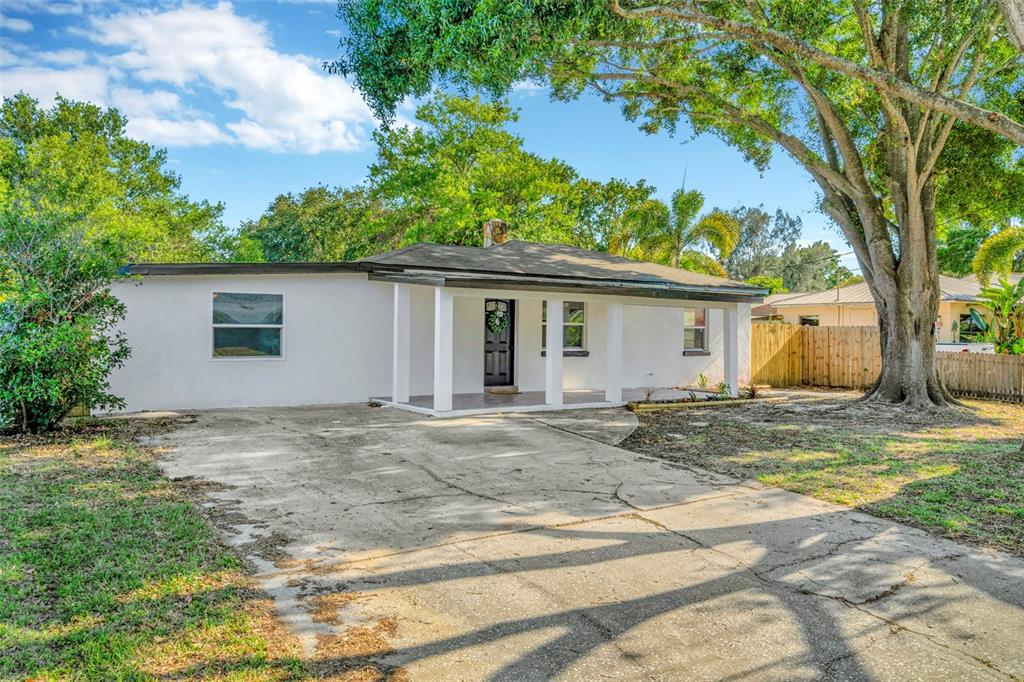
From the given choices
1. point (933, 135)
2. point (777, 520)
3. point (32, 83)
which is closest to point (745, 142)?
point (933, 135)

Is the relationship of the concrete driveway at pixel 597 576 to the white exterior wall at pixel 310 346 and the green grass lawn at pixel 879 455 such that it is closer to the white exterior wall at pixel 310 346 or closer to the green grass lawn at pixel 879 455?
the green grass lawn at pixel 879 455

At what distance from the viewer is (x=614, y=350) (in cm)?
1259

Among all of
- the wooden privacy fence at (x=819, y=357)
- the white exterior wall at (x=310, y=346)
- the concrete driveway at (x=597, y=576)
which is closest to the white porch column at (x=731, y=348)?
the white exterior wall at (x=310, y=346)

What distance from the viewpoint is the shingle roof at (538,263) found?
11617 millimetres

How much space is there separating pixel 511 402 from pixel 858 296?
20.7 meters

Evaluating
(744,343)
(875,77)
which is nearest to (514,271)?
(875,77)

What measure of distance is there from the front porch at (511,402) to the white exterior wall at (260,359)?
1043mm

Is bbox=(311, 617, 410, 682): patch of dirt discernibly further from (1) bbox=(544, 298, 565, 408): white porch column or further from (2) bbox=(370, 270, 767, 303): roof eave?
(1) bbox=(544, 298, 565, 408): white porch column

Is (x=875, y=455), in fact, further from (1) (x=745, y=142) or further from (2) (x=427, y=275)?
(1) (x=745, y=142)

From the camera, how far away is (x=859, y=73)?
26.9 ft

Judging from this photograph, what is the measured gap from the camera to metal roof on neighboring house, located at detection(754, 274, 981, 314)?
78.8 ft

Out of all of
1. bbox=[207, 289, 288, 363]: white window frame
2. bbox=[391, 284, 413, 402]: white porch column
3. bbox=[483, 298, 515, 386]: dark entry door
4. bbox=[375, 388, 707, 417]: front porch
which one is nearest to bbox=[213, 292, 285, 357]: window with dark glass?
bbox=[207, 289, 288, 363]: white window frame

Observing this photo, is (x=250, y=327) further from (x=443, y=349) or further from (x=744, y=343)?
(x=744, y=343)

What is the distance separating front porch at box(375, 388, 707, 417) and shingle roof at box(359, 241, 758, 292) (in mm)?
2376
